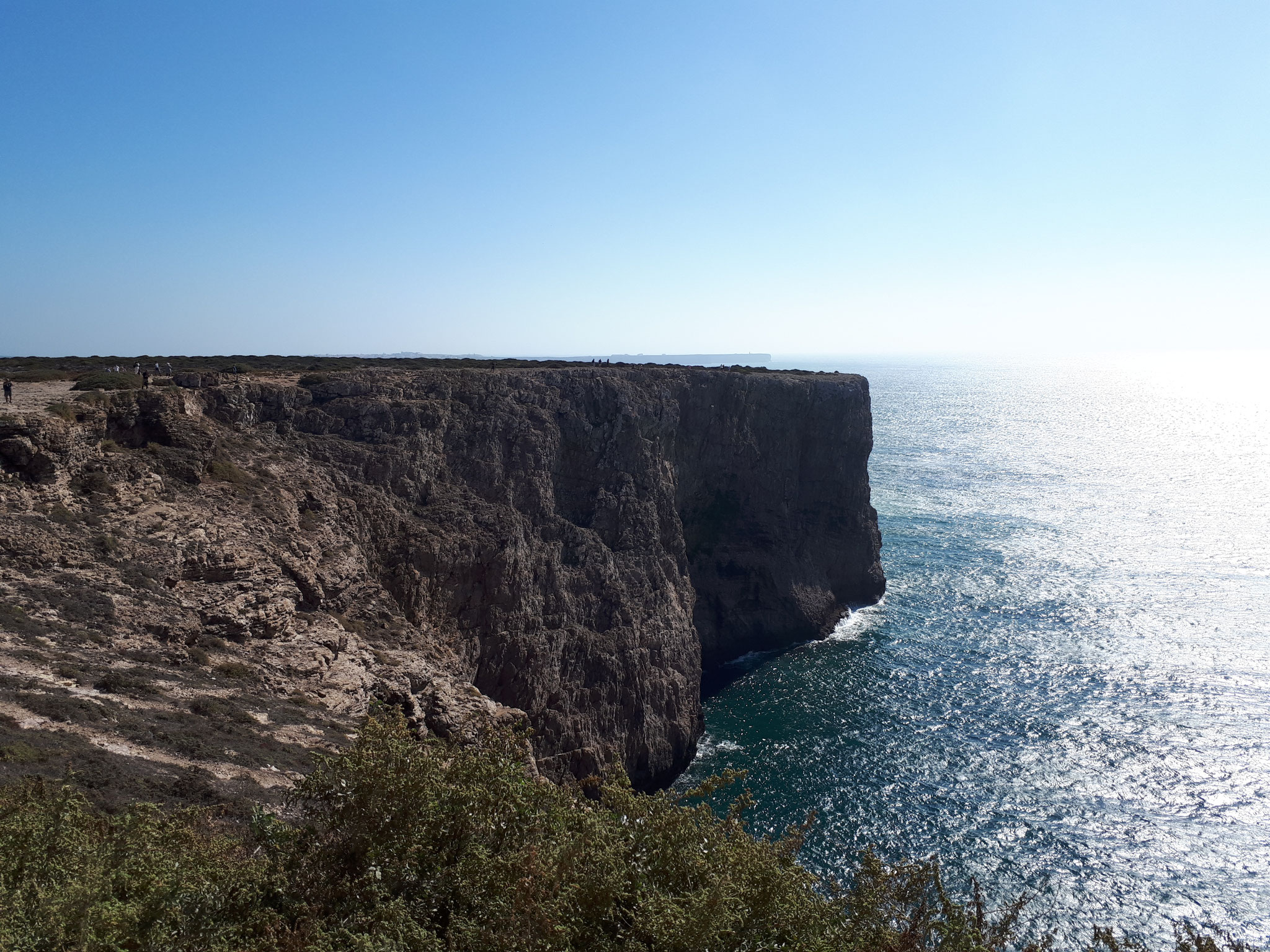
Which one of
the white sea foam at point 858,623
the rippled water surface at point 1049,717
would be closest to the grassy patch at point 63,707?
the rippled water surface at point 1049,717

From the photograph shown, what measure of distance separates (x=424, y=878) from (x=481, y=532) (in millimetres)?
30819

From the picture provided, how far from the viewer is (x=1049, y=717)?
4725cm

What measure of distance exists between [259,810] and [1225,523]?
110597 millimetres

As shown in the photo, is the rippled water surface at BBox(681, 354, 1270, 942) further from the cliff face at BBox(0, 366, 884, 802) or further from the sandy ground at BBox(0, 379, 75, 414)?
the sandy ground at BBox(0, 379, 75, 414)

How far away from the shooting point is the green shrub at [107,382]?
3559cm

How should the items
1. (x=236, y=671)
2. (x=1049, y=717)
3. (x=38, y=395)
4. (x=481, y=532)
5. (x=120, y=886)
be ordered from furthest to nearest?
Answer: 1. (x=1049, y=717)
2. (x=481, y=532)
3. (x=38, y=395)
4. (x=236, y=671)
5. (x=120, y=886)

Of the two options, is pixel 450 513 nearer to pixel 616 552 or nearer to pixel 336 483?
pixel 336 483

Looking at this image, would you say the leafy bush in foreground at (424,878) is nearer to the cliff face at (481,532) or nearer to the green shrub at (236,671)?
the cliff face at (481,532)

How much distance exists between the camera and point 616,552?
49.5 m

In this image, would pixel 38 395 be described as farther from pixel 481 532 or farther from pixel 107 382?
pixel 481 532

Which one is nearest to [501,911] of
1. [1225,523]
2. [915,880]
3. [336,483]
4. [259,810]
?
[259,810]

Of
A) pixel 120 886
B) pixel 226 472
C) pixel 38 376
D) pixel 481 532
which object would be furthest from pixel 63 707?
pixel 38 376

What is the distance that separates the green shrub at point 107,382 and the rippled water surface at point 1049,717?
1523 inches

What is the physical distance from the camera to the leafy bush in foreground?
9.80m
